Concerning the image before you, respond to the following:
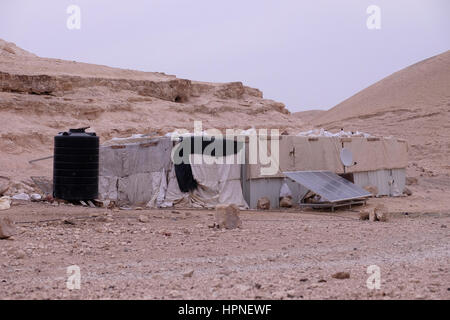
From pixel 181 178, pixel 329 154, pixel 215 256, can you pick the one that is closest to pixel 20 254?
pixel 215 256

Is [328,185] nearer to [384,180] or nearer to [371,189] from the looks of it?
[371,189]

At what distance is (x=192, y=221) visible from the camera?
11.8 m

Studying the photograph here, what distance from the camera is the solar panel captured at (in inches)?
567

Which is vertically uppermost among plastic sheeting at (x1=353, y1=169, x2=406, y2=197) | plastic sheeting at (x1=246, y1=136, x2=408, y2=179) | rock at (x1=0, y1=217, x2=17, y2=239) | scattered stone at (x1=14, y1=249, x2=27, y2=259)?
plastic sheeting at (x1=246, y1=136, x2=408, y2=179)

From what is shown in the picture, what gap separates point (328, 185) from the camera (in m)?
15.4

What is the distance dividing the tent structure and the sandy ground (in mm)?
2400

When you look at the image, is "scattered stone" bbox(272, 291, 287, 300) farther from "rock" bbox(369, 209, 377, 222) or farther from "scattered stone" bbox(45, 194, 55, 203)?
"scattered stone" bbox(45, 194, 55, 203)

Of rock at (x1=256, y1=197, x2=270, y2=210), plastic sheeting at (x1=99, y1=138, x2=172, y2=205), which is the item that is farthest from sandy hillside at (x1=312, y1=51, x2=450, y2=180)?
plastic sheeting at (x1=99, y1=138, x2=172, y2=205)

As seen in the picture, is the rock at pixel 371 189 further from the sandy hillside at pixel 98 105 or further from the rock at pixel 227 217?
the sandy hillside at pixel 98 105

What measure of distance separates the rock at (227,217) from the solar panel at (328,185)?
4.02 meters

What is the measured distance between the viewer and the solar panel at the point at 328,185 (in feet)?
47.3

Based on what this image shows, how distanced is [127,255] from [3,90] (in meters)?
21.3

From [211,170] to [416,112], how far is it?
138 feet
